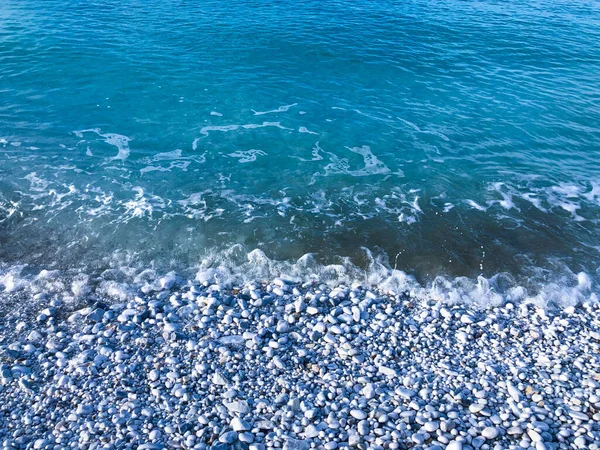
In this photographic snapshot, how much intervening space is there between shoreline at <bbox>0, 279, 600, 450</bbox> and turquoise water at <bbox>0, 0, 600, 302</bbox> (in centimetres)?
249

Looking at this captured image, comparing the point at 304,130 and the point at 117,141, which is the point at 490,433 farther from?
the point at 117,141

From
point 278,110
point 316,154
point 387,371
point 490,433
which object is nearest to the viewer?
point 490,433

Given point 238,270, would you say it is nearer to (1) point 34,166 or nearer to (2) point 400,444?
(2) point 400,444

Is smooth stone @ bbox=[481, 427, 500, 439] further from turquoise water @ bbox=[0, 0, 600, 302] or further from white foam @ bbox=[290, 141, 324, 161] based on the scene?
white foam @ bbox=[290, 141, 324, 161]

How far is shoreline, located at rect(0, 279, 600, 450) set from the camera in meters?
10.3

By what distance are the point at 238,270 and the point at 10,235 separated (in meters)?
8.84

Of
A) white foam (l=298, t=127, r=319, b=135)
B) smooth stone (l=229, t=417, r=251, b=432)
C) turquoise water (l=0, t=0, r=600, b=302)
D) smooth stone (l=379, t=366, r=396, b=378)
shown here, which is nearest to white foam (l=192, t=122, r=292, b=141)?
turquoise water (l=0, t=0, r=600, b=302)

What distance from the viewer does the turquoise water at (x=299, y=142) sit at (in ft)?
57.4

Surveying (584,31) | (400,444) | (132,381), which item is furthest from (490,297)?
(584,31)

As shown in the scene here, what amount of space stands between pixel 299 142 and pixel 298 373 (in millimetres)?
14186

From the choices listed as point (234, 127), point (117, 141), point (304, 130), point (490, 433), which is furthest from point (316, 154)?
point (490, 433)

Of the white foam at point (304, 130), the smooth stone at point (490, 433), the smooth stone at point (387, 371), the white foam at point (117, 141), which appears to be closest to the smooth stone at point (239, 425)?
the smooth stone at point (387, 371)

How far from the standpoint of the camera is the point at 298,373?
11914 mm

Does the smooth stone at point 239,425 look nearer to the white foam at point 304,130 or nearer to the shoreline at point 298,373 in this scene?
the shoreline at point 298,373
